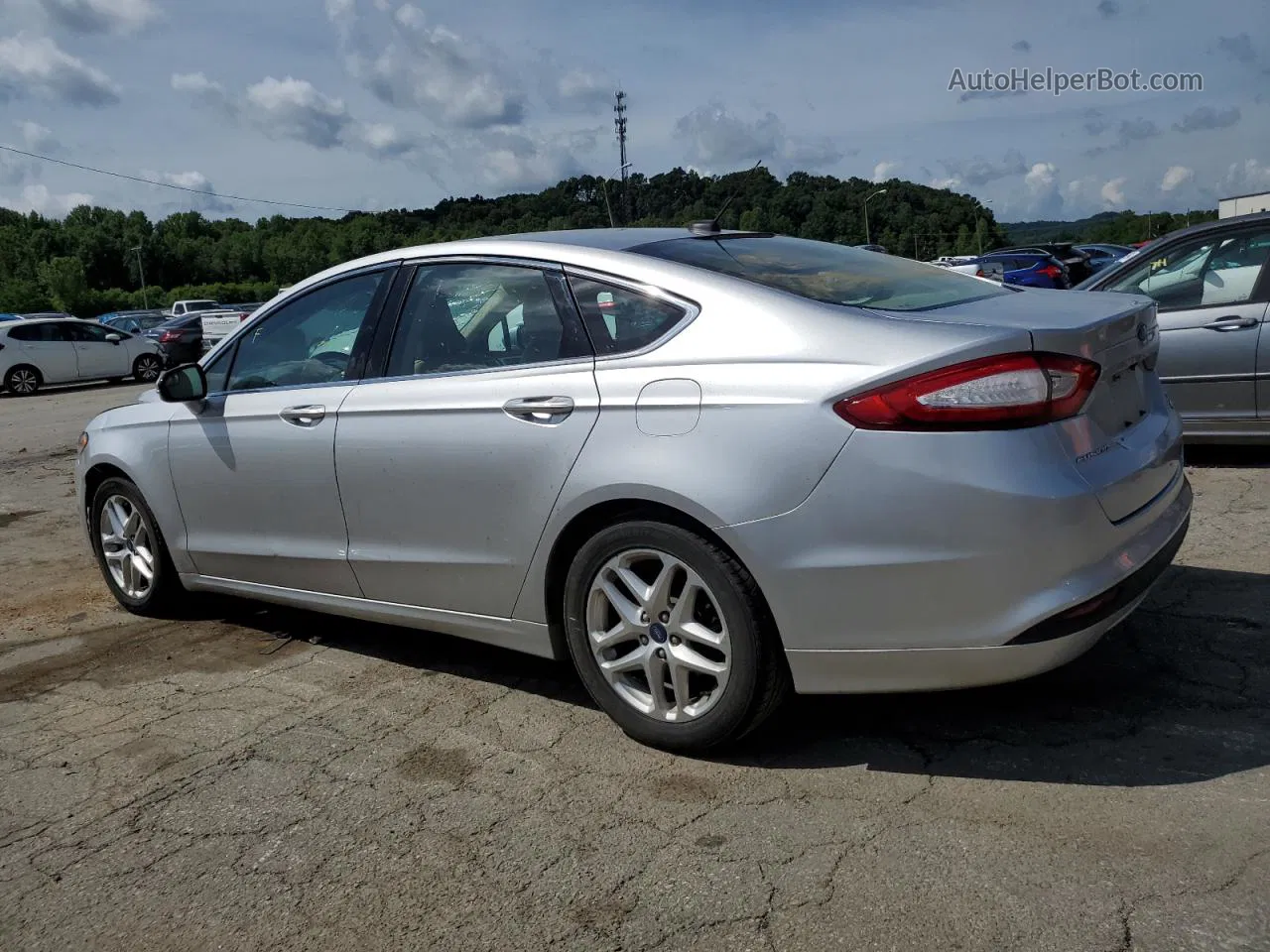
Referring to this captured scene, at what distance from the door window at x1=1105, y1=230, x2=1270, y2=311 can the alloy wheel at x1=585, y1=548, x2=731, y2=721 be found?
4.67 m

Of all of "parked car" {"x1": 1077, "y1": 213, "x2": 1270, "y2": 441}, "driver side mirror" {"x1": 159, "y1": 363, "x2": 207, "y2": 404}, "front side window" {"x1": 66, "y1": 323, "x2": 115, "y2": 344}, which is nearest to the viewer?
Answer: "driver side mirror" {"x1": 159, "y1": 363, "x2": 207, "y2": 404}

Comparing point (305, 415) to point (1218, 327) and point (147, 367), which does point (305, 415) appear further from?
point (147, 367)

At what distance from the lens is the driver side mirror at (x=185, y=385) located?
4.77m

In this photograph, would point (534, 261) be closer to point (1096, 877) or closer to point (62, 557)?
point (1096, 877)

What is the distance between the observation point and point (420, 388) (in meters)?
3.91

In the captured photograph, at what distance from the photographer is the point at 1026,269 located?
84.4ft

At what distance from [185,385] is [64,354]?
69.6 feet

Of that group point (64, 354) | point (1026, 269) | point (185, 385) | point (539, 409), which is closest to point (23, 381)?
point (64, 354)

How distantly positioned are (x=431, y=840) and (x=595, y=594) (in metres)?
0.87

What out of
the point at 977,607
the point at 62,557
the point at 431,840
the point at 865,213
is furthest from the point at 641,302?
the point at 865,213

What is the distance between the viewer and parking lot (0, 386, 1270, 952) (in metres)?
2.54

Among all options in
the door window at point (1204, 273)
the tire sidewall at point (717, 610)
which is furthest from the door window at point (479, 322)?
the door window at point (1204, 273)

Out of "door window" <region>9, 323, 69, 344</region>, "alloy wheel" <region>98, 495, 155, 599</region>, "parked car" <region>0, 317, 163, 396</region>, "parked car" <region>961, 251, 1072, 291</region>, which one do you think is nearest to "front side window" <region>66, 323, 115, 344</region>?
"parked car" <region>0, 317, 163, 396</region>

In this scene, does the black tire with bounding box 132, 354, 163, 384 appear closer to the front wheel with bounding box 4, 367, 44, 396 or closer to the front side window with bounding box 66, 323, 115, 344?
the front side window with bounding box 66, 323, 115, 344
